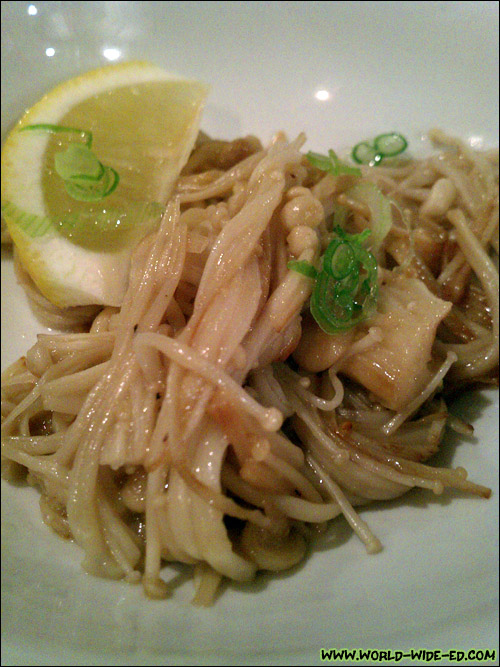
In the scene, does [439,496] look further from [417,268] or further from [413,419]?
[417,268]

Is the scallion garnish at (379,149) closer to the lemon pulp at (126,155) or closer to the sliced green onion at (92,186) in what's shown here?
the lemon pulp at (126,155)

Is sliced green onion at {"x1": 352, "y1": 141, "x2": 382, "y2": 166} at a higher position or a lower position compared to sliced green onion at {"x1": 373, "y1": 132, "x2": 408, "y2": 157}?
lower

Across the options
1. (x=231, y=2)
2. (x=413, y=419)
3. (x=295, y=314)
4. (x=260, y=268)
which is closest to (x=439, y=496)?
(x=413, y=419)

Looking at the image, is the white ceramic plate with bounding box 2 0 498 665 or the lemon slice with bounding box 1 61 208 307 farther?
the lemon slice with bounding box 1 61 208 307

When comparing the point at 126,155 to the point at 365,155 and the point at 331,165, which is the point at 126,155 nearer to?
→ the point at 331,165

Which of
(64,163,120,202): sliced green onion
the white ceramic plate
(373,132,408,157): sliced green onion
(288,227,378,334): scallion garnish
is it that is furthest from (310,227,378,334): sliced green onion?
(373,132,408,157): sliced green onion

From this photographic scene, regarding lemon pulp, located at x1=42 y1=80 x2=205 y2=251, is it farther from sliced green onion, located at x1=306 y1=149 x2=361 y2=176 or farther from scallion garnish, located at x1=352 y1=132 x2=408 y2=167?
scallion garnish, located at x1=352 y1=132 x2=408 y2=167
